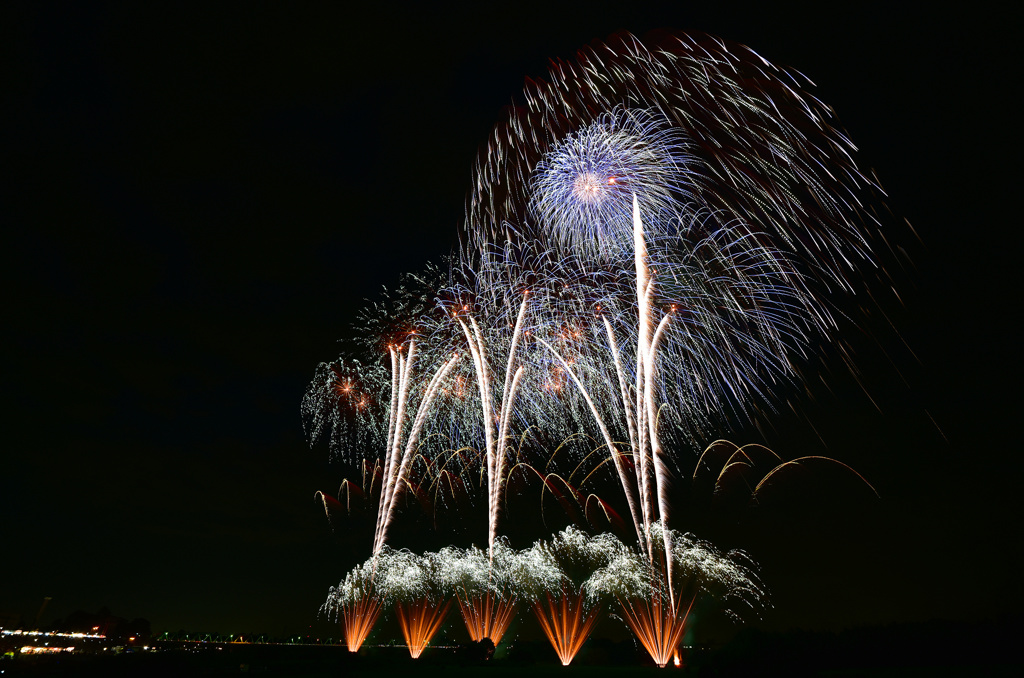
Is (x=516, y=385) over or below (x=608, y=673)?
over

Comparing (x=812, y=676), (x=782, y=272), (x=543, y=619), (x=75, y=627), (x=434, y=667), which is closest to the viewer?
(x=812, y=676)

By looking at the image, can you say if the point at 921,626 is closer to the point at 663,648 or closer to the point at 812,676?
the point at 663,648

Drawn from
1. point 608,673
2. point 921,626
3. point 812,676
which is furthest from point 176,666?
point 921,626

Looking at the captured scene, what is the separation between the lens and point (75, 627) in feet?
383

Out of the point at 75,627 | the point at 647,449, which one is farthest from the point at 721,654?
the point at 75,627

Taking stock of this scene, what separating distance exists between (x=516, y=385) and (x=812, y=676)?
55.1ft

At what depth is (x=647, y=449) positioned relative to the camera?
27109 mm

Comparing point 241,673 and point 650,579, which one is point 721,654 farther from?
point 241,673

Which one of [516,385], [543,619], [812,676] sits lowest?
[812,676]

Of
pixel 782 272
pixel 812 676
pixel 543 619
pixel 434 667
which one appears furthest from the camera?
pixel 543 619

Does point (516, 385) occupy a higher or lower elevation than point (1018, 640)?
higher

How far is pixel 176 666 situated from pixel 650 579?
67.9ft

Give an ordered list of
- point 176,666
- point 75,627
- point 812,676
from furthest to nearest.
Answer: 1. point 75,627
2. point 176,666
3. point 812,676

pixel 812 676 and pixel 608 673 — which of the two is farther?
pixel 608 673
